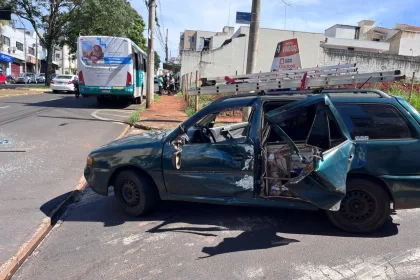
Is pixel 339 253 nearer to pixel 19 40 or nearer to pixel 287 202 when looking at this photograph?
pixel 287 202

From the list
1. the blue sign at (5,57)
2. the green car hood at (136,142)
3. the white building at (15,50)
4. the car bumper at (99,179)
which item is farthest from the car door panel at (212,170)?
the blue sign at (5,57)

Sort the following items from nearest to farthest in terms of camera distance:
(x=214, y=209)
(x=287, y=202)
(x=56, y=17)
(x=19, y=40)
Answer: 1. (x=287, y=202)
2. (x=214, y=209)
3. (x=56, y=17)
4. (x=19, y=40)

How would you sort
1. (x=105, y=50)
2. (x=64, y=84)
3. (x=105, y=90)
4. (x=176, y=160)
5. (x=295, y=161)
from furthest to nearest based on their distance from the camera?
(x=64, y=84) → (x=105, y=90) → (x=105, y=50) → (x=176, y=160) → (x=295, y=161)

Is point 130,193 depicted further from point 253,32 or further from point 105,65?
point 105,65

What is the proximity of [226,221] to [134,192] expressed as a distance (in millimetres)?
1270

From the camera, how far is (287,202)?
14.0 ft

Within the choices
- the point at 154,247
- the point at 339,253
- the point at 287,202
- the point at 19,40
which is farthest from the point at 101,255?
the point at 19,40

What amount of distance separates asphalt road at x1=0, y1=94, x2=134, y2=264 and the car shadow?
→ 1.31 feet

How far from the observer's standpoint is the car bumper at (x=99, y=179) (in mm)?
4828

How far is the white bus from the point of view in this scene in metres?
16.2

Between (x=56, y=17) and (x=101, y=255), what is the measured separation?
35.3 meters

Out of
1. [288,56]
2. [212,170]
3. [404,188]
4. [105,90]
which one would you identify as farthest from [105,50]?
[404,188]

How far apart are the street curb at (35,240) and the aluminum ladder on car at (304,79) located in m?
2.70

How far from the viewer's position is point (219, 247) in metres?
3.94
